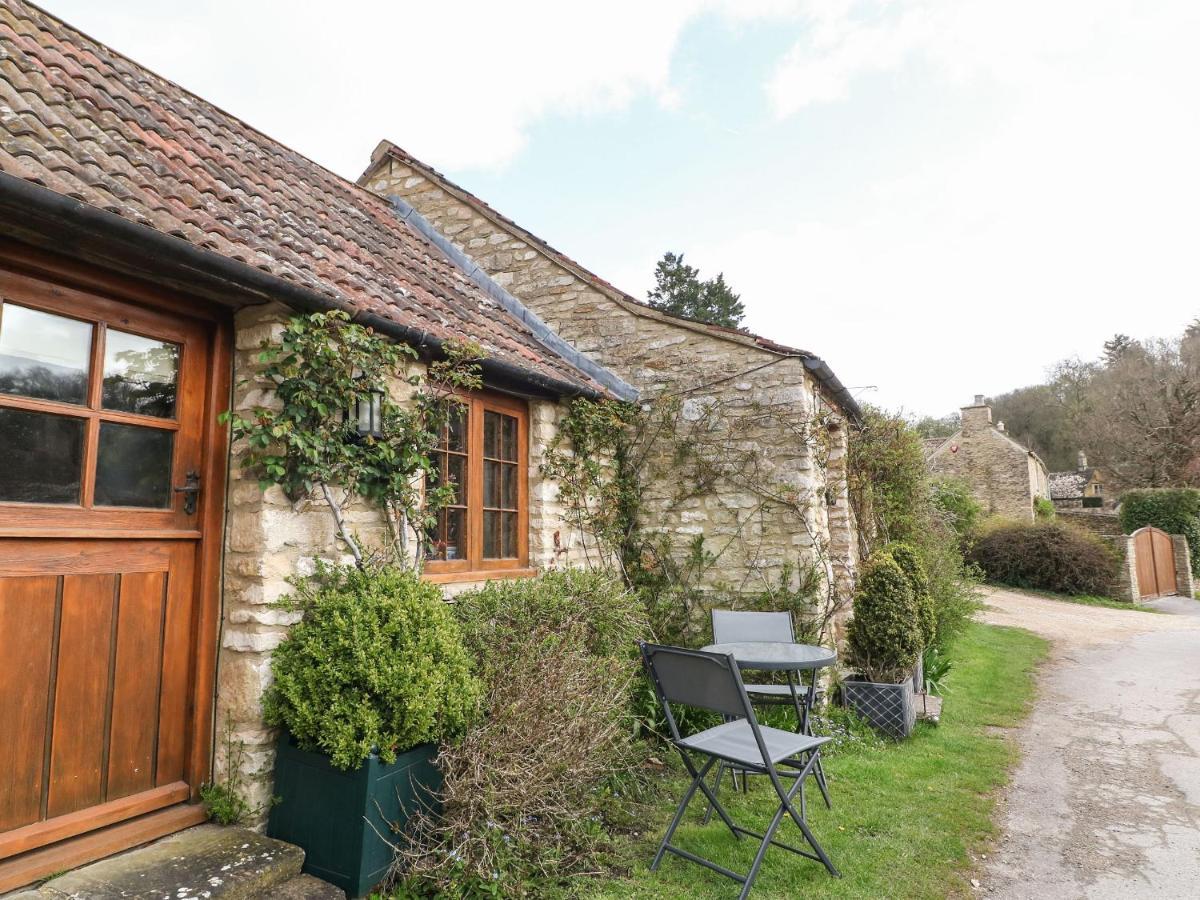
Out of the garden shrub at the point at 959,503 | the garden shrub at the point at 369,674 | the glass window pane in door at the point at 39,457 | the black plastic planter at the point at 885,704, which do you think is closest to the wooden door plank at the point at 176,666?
the garden shrub at the point at 369,674

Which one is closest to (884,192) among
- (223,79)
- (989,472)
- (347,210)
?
(347,210)

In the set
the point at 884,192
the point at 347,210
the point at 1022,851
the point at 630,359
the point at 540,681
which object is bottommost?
the point at 1022,851

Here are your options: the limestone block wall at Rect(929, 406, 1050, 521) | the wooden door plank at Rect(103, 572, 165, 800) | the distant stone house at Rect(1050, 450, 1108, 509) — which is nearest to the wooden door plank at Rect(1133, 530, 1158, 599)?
the limestone block wall at Rect(929, 406, 1050, 521)

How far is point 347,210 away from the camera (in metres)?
6.36

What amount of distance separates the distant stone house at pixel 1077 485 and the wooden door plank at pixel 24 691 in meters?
33.7

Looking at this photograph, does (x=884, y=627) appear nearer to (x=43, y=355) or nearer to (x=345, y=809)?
(x=345, y=809)

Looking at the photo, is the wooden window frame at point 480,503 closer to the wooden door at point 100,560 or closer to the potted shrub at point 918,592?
the wooden door at point 100,560

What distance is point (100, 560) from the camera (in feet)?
9.46

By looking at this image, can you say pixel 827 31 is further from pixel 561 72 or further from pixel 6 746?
pixel 6 746

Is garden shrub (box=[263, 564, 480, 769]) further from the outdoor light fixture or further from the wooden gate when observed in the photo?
the wooden gate

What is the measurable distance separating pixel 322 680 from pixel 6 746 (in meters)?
1.16

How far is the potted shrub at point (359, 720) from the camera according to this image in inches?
116

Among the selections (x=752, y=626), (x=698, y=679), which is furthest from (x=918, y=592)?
(x=698, y=679)

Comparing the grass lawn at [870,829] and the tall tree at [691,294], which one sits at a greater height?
the tall tree at [691,294]
